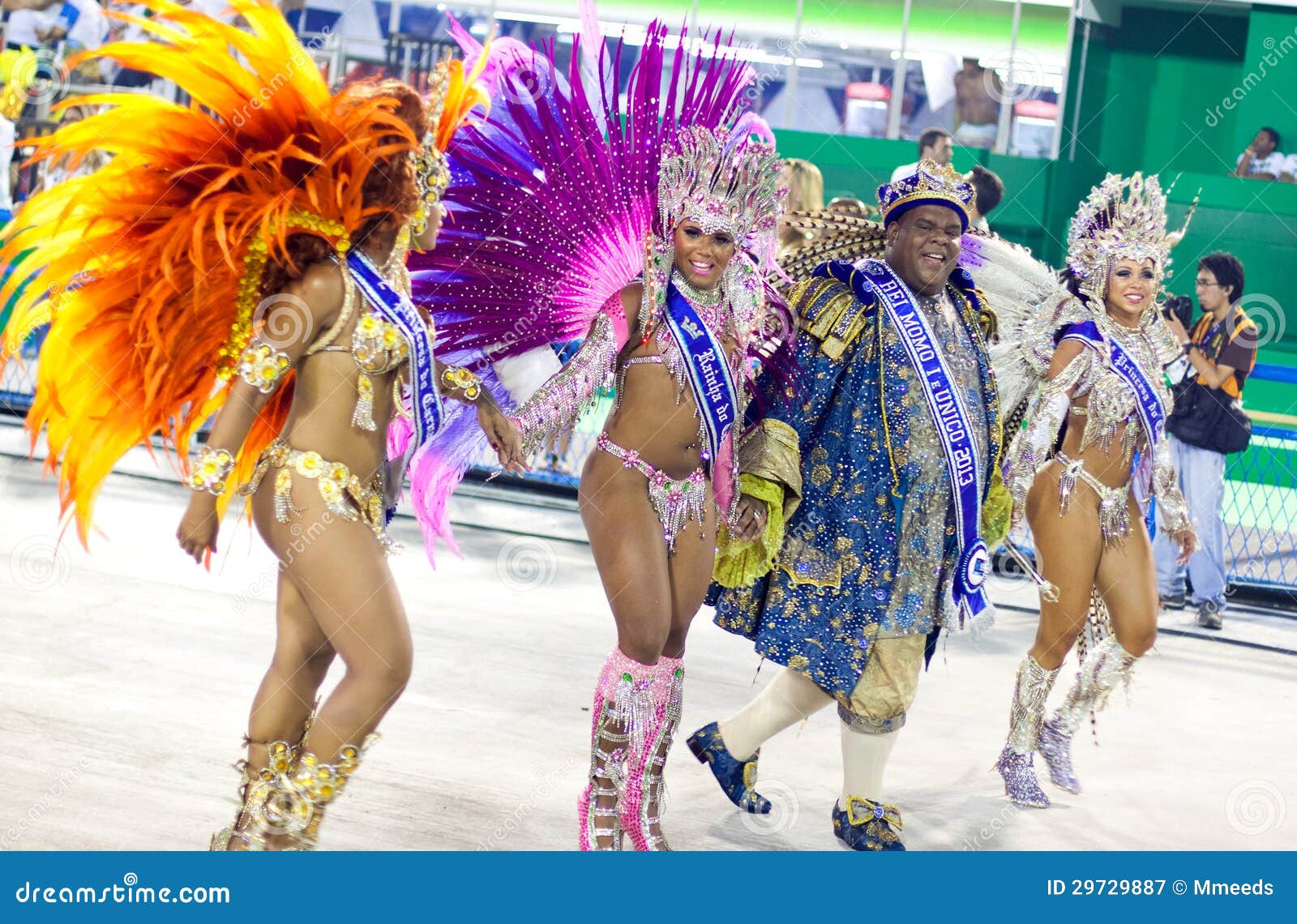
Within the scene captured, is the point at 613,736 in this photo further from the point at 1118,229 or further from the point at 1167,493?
the point at 1118,229

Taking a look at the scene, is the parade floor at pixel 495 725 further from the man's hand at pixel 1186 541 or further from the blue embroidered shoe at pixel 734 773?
the man's hand at pixel 1186 541

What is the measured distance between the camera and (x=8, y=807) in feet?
10.6

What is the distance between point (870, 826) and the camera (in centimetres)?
360

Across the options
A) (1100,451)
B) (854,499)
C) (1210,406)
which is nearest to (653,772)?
(854,499)

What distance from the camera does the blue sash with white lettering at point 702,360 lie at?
3.24 metres

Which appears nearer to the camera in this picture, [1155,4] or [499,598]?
[499,598]

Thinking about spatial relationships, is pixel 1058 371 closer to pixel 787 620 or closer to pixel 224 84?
pixel 787 620

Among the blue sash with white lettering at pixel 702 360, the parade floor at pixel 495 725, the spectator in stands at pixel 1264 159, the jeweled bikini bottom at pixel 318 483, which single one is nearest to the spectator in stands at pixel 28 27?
the parade floor at pixel 495 725

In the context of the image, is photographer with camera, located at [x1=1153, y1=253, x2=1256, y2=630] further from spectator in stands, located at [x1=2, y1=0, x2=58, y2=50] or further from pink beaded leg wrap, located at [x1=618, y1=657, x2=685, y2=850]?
spectator in stands, located at [x1=2, y1=0, x2=58, y2=50]

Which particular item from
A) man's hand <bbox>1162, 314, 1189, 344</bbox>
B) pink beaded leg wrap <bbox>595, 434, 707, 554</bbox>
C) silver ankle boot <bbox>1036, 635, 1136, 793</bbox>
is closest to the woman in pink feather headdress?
pink beaded leg wrap <bbox>595, 434, 707, 554</bbox>

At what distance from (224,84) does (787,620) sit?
5.98ft

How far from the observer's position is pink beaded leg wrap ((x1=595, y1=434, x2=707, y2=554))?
10.5 ft

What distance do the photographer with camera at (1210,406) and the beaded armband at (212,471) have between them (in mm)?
4942
